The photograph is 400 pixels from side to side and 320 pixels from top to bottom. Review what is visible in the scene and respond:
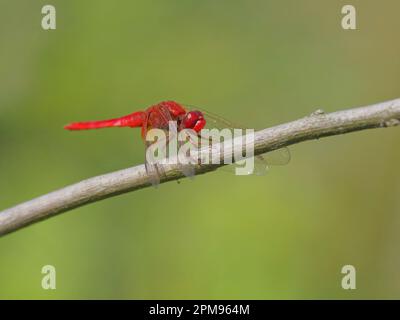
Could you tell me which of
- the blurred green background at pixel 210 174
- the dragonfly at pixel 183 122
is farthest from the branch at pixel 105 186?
the blurred green background at pixel 210 174

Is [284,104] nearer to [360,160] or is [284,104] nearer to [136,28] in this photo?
[360,160]

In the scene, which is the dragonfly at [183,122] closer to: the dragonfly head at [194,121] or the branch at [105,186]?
the dragonfly head at [194,121]

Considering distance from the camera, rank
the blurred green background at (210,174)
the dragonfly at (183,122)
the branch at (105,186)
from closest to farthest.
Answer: the branch at (105,186) → the dragonfly at (183,122) → the blurred green background at (210,174)

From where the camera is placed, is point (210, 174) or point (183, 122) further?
point (210, 174)

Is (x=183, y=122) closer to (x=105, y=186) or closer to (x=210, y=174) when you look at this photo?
(x=105, y=186)

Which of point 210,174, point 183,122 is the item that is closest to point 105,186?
point 183,122

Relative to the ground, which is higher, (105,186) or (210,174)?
A: (210,174)

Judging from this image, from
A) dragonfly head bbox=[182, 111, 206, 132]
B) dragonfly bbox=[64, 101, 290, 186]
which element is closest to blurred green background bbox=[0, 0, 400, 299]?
dragonfly bbox=[64, 101, 290, 186]
